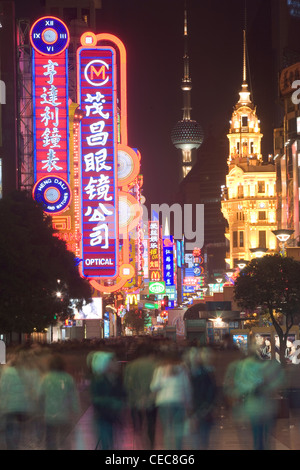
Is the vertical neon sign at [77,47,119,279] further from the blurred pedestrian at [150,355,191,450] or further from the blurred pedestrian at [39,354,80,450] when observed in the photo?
the blurred pedestrian at [150,355,191,450]

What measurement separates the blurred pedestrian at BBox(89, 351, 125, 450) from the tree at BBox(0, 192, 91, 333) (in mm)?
18209

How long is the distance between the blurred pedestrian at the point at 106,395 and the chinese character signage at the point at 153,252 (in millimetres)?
162779

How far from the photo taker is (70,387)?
59.1 feet

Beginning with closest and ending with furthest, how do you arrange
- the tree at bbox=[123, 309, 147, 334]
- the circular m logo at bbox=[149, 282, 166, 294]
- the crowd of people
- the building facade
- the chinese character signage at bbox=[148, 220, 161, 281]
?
the crowd of people < the tree at bbox=[123, 309, 147, 334] < the circular m logo at bbox=[149, 282, 166, 294] < the building facade < the chinese character signage at bbox=[148, 220, 161, 281]

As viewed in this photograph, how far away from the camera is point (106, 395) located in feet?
57.0

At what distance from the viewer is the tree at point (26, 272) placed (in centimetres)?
3588

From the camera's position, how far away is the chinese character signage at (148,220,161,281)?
18150 centimetres

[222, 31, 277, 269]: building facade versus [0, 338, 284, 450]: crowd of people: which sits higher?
[222, 31, 277, 269]: building facade

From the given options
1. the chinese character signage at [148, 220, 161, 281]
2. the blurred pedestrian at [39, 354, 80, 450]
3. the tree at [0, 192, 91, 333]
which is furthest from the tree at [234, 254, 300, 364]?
the chinese character signage at [148, 220, 161, 281]

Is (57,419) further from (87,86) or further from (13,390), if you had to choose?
(87,86)

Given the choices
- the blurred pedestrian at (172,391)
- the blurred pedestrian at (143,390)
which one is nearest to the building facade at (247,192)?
the blurred pedestrian at (143,390)

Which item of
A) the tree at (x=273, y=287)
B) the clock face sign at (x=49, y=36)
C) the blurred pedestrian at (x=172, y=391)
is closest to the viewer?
the blurred pedestrian at (x=172, y=391)

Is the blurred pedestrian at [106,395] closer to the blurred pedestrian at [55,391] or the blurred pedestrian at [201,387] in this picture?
the blurred pedestrian at [55,391]

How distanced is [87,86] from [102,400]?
5755 centimetres
